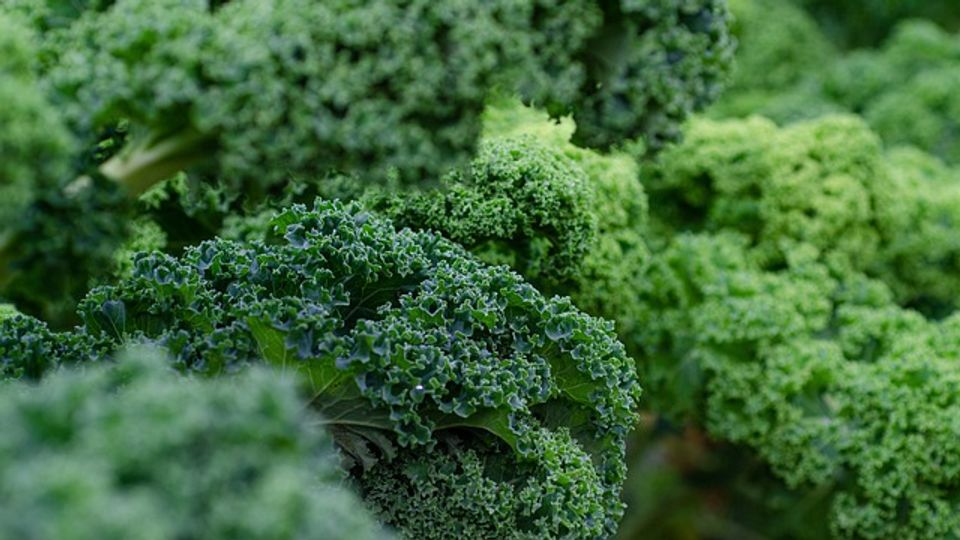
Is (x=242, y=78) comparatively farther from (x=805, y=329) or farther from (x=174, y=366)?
(x=805, y=329)

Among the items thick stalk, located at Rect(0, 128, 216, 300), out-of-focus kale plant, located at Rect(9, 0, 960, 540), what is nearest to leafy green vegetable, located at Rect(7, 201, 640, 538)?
out-of-focus kale plant, located at Rect(9, 0, 960, 540)

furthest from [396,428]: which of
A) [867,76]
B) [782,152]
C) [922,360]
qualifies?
[867,76]

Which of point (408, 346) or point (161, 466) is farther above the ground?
point (408, 346)

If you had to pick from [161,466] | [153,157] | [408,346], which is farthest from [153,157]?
[161,466]

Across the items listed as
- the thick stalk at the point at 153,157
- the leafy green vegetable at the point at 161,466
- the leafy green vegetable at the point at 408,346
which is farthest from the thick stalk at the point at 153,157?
the leafy green vegetable at the point at 161,466

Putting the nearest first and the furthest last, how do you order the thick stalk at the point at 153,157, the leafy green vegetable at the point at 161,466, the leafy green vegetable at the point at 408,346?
1. the leafy green vegetable at the point at 161,466
2. the leafy green vegetable at the point at 408,346
3. the thick stalk at the point at 153,157

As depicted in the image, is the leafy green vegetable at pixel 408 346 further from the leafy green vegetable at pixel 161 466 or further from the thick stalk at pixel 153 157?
the leafy green vegetable at pixel 161 466

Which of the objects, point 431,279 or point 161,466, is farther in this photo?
point 431,279

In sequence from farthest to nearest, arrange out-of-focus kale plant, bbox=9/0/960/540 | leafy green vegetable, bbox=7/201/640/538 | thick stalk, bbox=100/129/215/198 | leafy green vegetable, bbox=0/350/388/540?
thick stalk, bbox=100/129/215/198, leafy green vegetable, bbox=7/201/640/538, out-of-focus kale plant, bbox=9/0/960/540, leafy green vegetable, bbox=0/350/388/540

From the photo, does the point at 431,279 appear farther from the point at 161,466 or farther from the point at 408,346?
the point at 161,466

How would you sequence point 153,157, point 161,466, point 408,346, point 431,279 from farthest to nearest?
point 153,157 < point 431,279 < point 408,346 < point 161,466

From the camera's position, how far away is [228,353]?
2111 mm

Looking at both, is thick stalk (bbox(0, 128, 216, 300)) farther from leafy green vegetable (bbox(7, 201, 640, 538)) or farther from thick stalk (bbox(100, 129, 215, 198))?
leafy green vegetable (bbox(7, 201, 640, 538))

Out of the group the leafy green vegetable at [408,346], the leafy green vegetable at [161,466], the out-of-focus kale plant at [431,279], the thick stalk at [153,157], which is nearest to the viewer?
the leafy green vegetable at [161,466]
